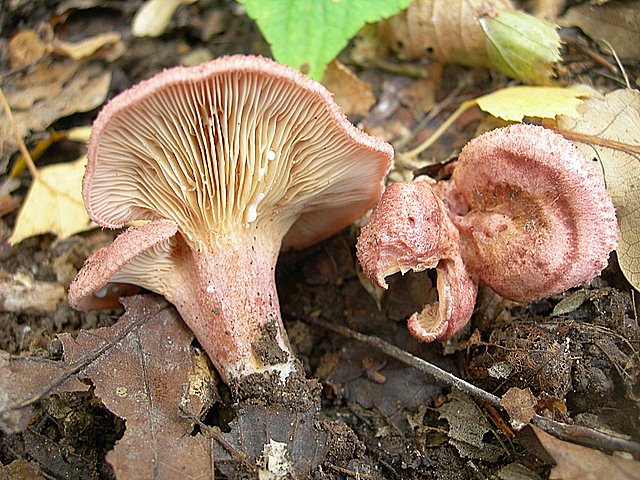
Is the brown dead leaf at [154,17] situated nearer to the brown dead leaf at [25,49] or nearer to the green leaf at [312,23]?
the brown dead leaf at [25,49]

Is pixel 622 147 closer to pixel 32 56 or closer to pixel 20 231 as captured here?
pixel 20 231

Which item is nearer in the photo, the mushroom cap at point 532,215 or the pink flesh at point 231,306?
the mushroom cap at point 532,215

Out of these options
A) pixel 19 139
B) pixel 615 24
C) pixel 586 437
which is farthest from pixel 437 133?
pixel 19 139

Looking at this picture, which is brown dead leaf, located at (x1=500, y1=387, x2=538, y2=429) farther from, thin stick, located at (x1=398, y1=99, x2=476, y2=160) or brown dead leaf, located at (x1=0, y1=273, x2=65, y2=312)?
brown dead leaf, located at (x1=0, y1=273, x2=65, y2=312)

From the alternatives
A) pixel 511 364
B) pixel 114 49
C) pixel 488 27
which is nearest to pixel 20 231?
pixel 114 49

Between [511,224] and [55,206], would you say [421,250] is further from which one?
[55,206]

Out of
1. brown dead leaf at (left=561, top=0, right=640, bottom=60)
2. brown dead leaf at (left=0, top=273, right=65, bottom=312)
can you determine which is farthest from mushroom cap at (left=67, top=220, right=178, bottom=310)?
brown dead leaf at (left=561, top=0, right=640, bottom=60)

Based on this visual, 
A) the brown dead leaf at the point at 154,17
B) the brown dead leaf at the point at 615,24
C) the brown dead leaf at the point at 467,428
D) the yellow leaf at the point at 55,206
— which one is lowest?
the yellow leaf at the point at 55,206

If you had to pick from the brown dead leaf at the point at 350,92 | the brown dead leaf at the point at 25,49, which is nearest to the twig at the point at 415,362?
the brown dead leaf at the point at 350,92
